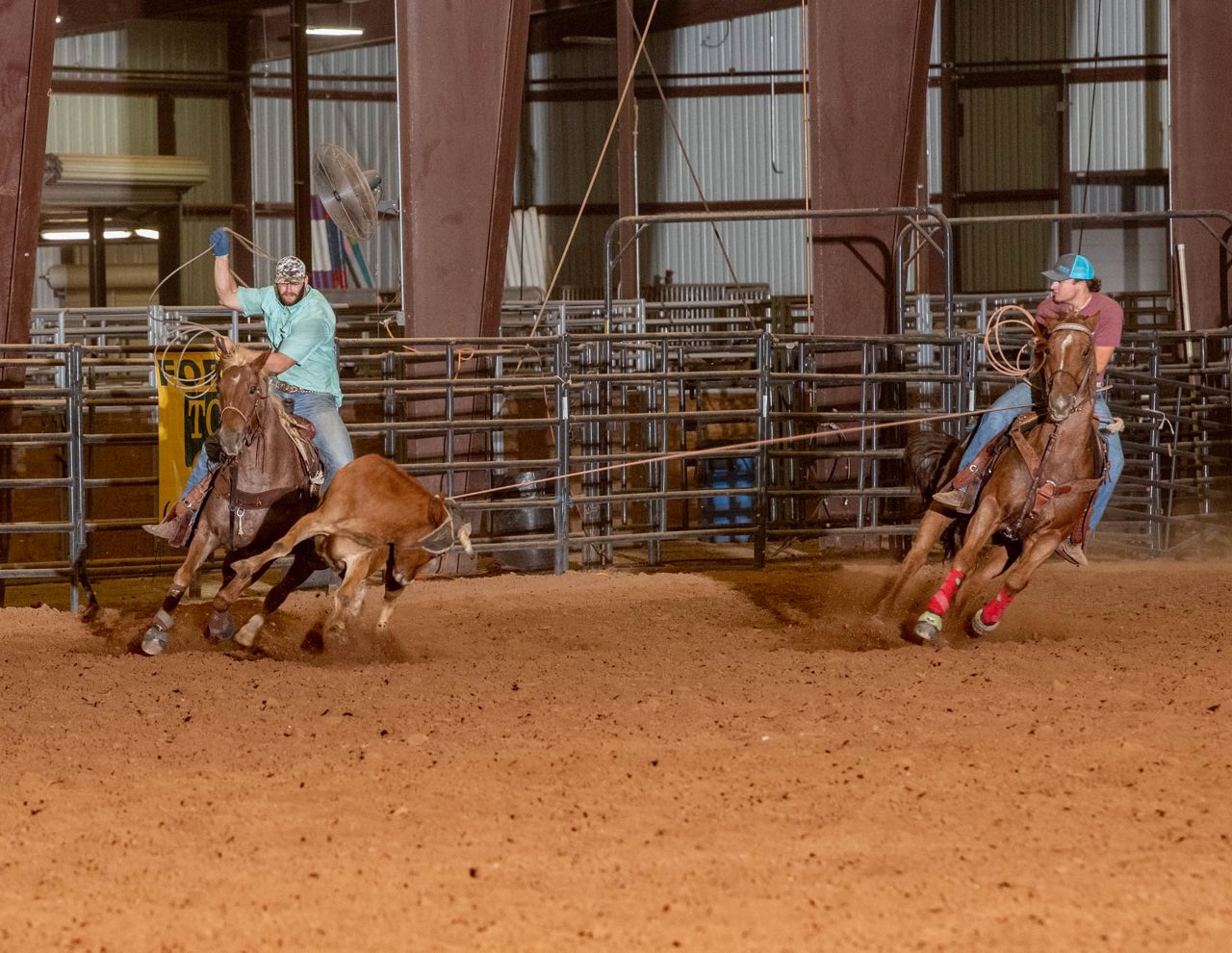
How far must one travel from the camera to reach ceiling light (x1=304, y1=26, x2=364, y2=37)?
3091cm

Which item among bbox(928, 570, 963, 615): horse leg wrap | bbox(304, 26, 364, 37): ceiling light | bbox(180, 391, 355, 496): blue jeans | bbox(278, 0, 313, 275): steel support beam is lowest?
bbox(928, 570, 963, 615): horse leg wrap

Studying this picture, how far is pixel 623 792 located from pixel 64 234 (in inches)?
1083

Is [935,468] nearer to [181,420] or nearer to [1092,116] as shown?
[181,420]

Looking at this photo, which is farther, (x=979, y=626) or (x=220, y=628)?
(x=979, y=626)

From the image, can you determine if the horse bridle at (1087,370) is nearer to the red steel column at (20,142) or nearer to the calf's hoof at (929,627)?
the calf's hoof at (929,627)

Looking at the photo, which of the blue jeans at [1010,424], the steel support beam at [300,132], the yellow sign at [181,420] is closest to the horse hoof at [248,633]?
the yellow sign at [181,420]

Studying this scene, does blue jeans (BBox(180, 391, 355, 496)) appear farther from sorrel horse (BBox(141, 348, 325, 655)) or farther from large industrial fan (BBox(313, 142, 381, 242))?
large industrial fan (BBox(313, 142, 381, 242))

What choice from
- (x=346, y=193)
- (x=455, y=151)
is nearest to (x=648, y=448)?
(x=455, y=151)

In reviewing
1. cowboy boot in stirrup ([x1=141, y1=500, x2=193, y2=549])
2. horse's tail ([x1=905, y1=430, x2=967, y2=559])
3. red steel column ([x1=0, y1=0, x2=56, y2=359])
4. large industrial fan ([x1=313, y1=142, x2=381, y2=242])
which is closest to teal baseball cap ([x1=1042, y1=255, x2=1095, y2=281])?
horse's tail ([x1=905, y1=430, x2=967, y2=559])

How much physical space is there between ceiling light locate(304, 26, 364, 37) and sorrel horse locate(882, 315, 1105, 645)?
25318mm

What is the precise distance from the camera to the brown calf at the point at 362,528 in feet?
24.5

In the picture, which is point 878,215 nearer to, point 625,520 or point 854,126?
point 854,126

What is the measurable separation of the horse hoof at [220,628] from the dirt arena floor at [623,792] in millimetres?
165

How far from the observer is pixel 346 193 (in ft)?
40.8
